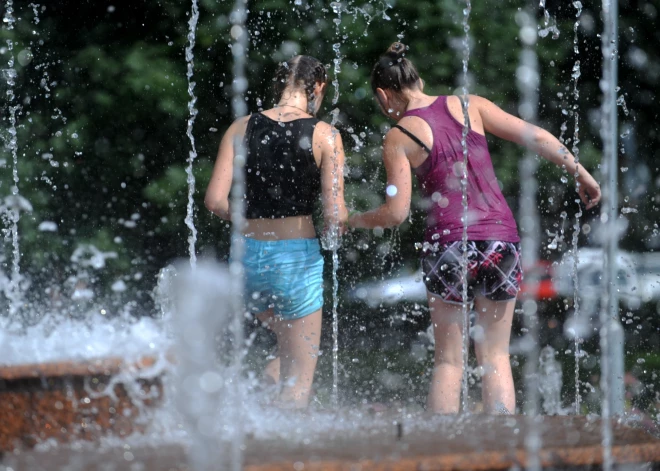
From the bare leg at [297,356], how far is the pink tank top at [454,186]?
1.99 feet

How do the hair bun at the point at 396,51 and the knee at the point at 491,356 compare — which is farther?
the hair bun at the point at 396,51

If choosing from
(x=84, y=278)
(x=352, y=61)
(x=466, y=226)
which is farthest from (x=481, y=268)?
(x=84, y=278)

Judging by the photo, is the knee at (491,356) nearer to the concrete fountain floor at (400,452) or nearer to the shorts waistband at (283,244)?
the shorts waistband at (283,244)

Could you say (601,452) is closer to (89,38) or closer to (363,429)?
(363,429)

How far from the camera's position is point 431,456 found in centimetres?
227

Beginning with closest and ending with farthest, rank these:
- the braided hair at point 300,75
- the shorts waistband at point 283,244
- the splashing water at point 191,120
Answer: the shorts waistband at point 283,244 < the braided hair at point 300,75 < the splashing water at point 191,120

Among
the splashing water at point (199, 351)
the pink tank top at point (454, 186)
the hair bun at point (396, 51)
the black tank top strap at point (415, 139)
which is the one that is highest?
the hair bun at point (396, 51)

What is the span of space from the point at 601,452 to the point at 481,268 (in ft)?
5.32

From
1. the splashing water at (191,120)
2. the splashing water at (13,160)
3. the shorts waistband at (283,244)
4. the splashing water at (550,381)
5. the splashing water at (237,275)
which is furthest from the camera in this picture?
the splashing water at (13,160)

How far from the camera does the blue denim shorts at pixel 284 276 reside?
13.2 ft

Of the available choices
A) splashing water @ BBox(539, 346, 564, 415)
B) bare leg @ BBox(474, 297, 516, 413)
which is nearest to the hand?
bare leg @ BBox(474, 297, 516, 413)

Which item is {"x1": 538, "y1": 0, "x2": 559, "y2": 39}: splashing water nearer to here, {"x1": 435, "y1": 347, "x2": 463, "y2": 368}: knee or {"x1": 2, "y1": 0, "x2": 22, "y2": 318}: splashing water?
{"x1": 2, "y1": 0, "x2": 22, "y2": 318}: splashing water

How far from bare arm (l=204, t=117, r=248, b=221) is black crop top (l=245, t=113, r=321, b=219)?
7 cm

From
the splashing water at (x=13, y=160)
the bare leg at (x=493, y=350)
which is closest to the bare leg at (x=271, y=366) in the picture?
the bare leg at (x=493, y=350)
